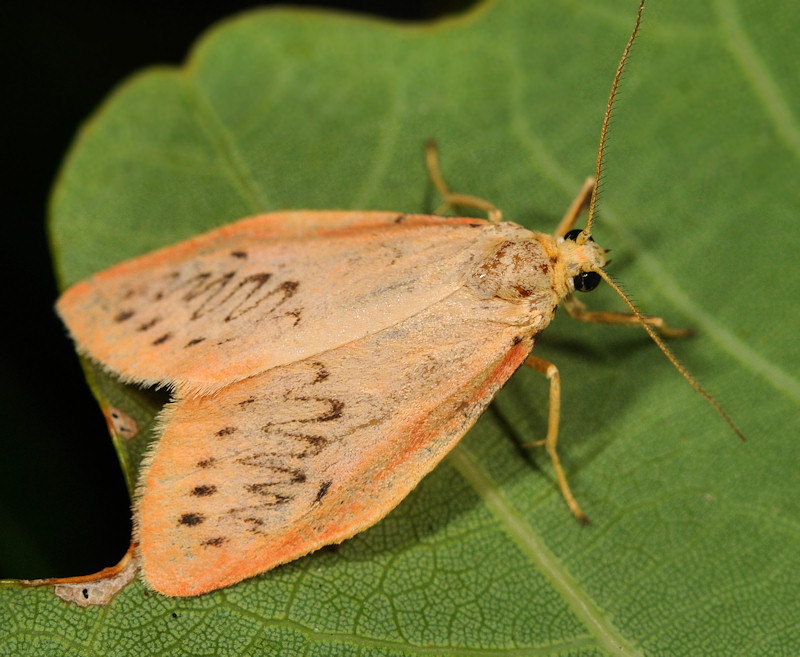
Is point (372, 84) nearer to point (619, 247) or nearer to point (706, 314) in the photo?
point (619, 247)

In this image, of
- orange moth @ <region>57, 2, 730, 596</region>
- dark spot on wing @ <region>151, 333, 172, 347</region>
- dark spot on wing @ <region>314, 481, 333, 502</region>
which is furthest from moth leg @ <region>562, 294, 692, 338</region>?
dark spot on wing @ <region>151, 333, 172, 347</region>

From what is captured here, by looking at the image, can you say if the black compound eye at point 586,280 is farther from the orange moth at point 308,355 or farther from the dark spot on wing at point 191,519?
the dark spot on wing at point 191,519

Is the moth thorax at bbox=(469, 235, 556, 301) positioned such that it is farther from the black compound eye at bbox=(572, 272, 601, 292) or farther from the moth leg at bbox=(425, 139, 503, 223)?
the moth leg at bbox=(425, 139, 503, 223)

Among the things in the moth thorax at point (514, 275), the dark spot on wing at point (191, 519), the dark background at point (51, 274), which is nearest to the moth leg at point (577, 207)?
the moth thorax at point (514, 275)

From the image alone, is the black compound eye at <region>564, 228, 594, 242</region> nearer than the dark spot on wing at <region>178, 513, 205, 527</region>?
No

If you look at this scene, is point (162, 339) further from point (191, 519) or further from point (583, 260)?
point (583, 260)

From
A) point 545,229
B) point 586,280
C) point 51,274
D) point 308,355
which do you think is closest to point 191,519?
point 308,355
